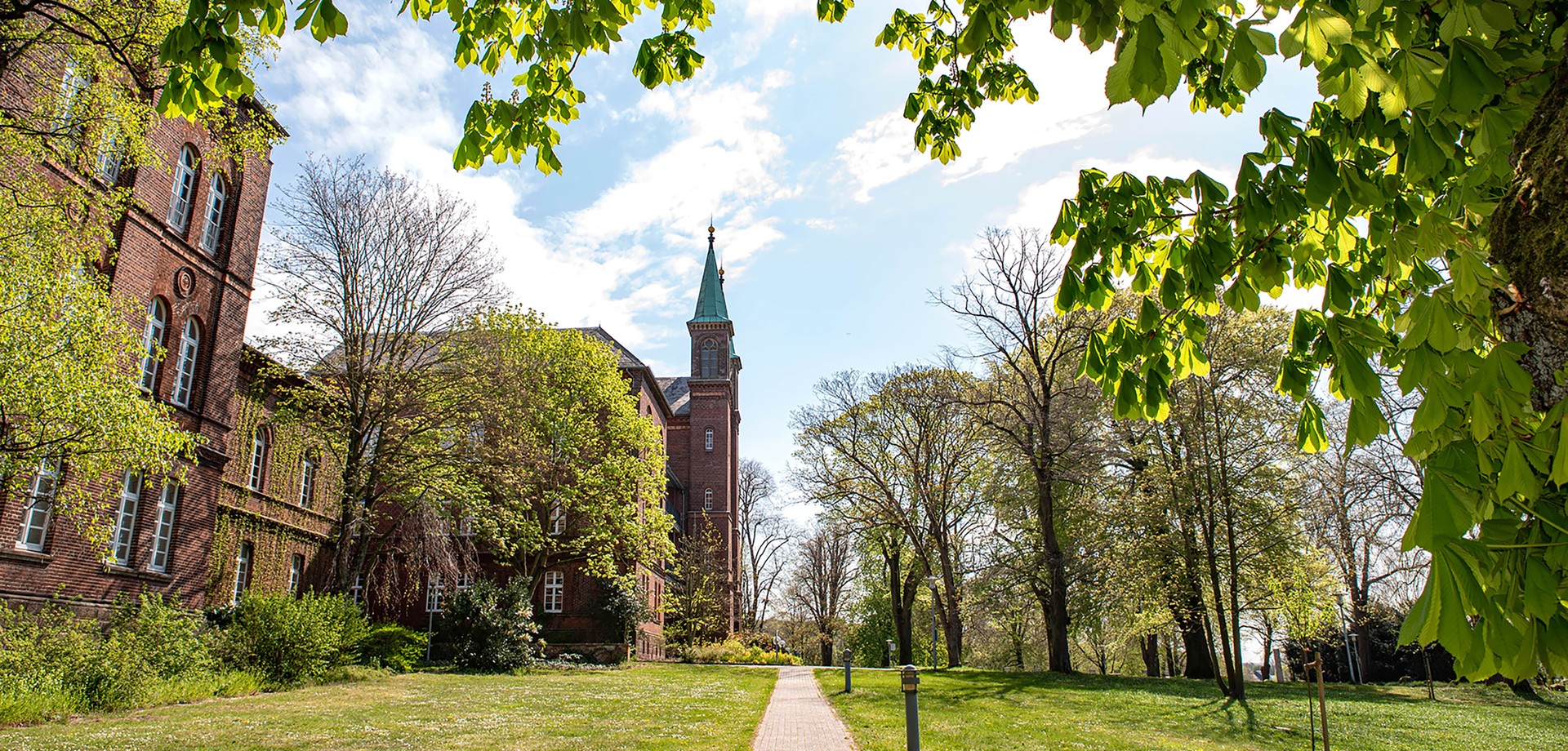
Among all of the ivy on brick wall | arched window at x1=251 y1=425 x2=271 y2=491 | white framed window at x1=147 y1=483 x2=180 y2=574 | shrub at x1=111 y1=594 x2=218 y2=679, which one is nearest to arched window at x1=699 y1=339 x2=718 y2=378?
the ivy on brick wall

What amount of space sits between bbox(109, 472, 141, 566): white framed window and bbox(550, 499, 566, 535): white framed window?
1370 cm

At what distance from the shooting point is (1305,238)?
4.00m

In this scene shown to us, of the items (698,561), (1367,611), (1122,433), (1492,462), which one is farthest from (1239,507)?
(698,561)

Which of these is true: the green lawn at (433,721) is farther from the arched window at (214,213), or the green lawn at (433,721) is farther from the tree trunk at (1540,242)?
the arched window at (214,213)

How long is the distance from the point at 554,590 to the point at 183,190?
69.5 ft

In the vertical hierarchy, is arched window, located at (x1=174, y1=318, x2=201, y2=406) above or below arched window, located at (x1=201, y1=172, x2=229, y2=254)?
below

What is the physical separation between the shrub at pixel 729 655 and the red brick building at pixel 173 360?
64.9ft

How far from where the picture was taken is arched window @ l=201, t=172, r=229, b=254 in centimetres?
2156

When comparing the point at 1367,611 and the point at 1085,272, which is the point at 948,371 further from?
the point at 1085,272

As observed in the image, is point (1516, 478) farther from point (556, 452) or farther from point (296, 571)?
point (296, 571)

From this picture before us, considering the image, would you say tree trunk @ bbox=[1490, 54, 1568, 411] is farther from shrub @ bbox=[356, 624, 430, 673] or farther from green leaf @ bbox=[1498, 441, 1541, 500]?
shrub @ bbox=[356, 624, 430, 673]

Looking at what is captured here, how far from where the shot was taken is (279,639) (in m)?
17.1

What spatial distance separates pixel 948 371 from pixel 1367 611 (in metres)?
16.2

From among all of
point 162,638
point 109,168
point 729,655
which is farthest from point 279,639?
point 729,655
